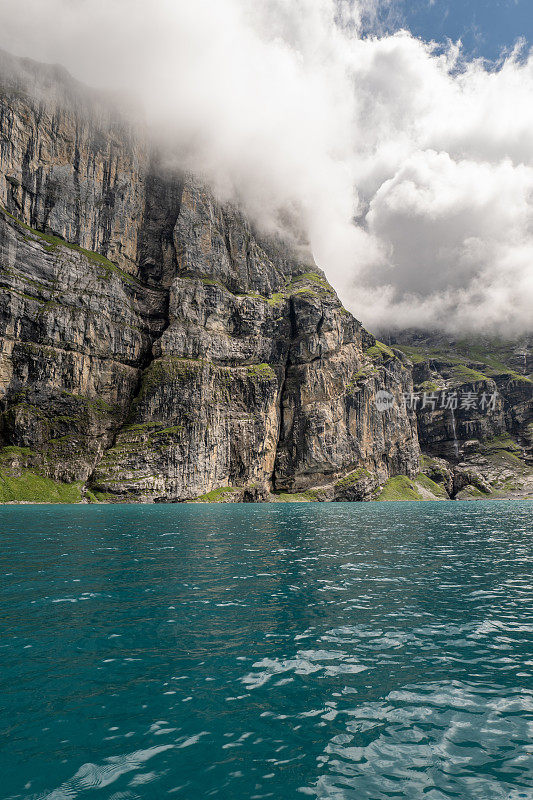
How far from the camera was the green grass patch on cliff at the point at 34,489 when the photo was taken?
140 m

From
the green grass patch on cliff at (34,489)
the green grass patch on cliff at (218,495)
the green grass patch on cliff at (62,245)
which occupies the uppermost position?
the green grass patch on cliff at (62,245)

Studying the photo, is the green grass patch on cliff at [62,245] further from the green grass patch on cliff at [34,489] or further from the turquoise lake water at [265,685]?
the turquoise lake water at [265,685]

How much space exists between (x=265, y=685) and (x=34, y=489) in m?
159

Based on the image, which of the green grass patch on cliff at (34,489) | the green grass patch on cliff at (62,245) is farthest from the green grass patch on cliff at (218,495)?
the green grass patch on cliff at (62,245)

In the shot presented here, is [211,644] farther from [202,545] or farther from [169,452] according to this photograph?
[169,452]

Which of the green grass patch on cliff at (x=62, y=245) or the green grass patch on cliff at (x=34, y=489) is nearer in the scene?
the green grass patch on cliff at (x=34, y=489)

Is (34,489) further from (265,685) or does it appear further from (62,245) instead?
(265,685)

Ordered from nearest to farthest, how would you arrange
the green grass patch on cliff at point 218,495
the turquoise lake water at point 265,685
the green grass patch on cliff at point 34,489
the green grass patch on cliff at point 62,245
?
the turquoise lake water at point 265,685 → the green grass patch on cliff at point 34,489 → the green grass patch on cliff at point 62,245 → the green grass patch on cliff at point 218,495

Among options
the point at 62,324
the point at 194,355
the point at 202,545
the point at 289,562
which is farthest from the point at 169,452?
the point at 289,562

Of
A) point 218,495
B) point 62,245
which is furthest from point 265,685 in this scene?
point 62,245

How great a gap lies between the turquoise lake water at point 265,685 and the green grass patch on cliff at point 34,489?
13303 cm

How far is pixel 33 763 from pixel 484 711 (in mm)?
11018

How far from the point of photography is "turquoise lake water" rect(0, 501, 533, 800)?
861cm

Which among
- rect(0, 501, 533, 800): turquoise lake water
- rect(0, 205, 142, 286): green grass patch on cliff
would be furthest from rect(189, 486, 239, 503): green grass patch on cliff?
rect(0, 501, 533, 800): turquoise lake water
